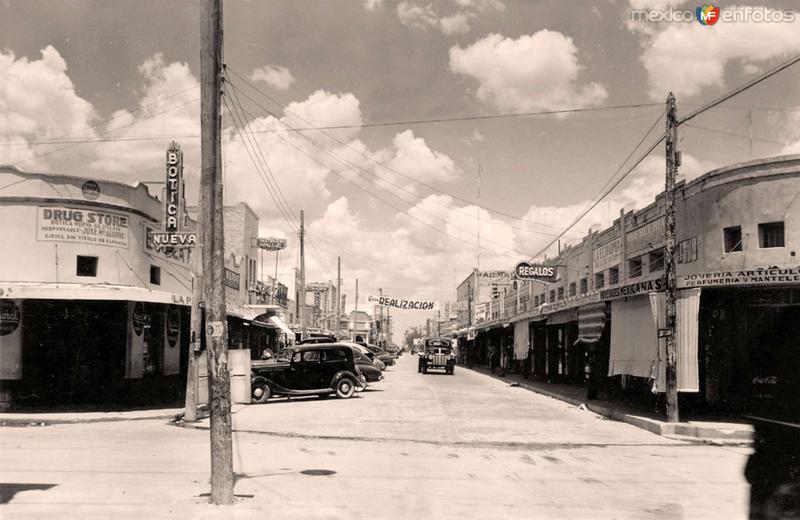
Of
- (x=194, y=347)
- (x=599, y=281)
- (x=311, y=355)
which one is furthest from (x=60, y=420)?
(x=599, y=281)

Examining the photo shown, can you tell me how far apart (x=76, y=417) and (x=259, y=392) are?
5.82 metres

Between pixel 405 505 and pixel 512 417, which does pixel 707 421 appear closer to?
pixel 512 417

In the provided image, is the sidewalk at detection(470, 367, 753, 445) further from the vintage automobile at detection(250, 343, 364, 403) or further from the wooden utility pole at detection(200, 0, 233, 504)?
the wooden utility pole at detection(200, 0, 233, 504)

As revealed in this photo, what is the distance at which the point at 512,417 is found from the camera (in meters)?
18.5

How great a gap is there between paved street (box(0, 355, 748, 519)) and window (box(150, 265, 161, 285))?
19.6ft

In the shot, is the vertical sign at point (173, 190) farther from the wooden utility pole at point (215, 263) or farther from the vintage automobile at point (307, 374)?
the wooden utility pole at point (215, 263)

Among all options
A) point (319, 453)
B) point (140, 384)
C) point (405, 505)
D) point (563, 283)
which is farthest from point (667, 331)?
point (563, 283)

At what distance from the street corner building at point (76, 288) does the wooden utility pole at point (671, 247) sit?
12330 mm

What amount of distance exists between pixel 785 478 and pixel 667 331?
6212 mm

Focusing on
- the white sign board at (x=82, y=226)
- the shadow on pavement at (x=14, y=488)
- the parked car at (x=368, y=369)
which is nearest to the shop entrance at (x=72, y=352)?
the white sign board at (x=82, y=226)

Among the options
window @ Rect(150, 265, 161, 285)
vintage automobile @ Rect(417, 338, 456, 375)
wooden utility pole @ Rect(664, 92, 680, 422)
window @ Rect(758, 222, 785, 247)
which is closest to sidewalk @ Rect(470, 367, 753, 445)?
wooden utility pole @ Rect(664, 92, 680, 422)

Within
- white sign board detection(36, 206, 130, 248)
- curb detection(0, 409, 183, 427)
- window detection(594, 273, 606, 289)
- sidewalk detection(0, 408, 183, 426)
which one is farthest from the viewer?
window detection(594, 273, 606, 289)

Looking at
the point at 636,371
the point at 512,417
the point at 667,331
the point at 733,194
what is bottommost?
the point at 512,417

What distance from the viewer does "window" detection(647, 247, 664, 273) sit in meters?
22.9
